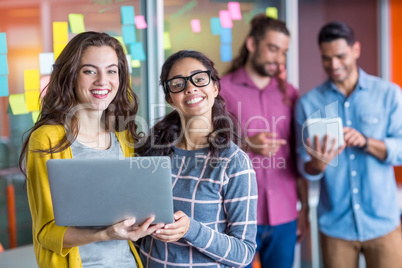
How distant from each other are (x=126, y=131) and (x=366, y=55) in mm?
3601

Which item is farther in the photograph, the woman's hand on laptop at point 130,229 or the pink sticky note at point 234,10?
the pink sticky note at point 234,10

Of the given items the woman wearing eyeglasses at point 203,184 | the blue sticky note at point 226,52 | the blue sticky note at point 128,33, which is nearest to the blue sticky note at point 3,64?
the blue sticky note at point 128,33

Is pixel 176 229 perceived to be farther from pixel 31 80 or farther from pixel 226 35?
pixel 226 35

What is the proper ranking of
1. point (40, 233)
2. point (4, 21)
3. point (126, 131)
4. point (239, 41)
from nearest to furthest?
1. point (40, 233)
2. point (126, 131)
3. point (4, 21)
4. point (239, 41)

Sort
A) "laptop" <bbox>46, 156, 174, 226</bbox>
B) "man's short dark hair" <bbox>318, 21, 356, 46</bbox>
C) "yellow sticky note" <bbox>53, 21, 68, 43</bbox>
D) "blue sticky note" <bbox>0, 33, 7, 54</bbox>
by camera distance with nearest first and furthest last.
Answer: "laptop" <bbox>46, 156, 174, 226</bbox> → "blue sticky note" <bbox>0, 33, 7, 54</bbox> → "yellow sticky note" <bbox>53, 21, 68, 43</bbox> → "man's short dark hair" <bbox>318, 21, 356, 46</bbox>

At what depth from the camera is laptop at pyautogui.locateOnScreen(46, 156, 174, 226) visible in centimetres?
144

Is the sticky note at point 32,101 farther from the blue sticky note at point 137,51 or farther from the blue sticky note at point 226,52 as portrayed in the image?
the blue sticky note at point 226,52

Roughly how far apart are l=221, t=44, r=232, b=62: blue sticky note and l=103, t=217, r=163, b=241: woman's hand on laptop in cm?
201

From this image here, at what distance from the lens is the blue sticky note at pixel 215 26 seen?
3295 millimetres

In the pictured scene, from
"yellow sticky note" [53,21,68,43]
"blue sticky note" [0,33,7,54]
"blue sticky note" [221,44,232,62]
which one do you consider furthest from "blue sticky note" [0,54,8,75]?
"blue sticky note" [221,44,232,62]

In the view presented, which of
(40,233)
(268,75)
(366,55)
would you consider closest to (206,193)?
(40,233)

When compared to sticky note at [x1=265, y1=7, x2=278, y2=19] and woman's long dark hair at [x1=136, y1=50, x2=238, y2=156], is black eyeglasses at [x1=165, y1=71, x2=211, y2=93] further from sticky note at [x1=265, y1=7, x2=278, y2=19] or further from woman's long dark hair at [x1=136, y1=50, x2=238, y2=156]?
sticky note at [x1=265, y1=7, x2=278, y2=19]

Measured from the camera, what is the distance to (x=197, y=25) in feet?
10.4

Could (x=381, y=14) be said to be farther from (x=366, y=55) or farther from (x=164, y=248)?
(x=164, y=248)
